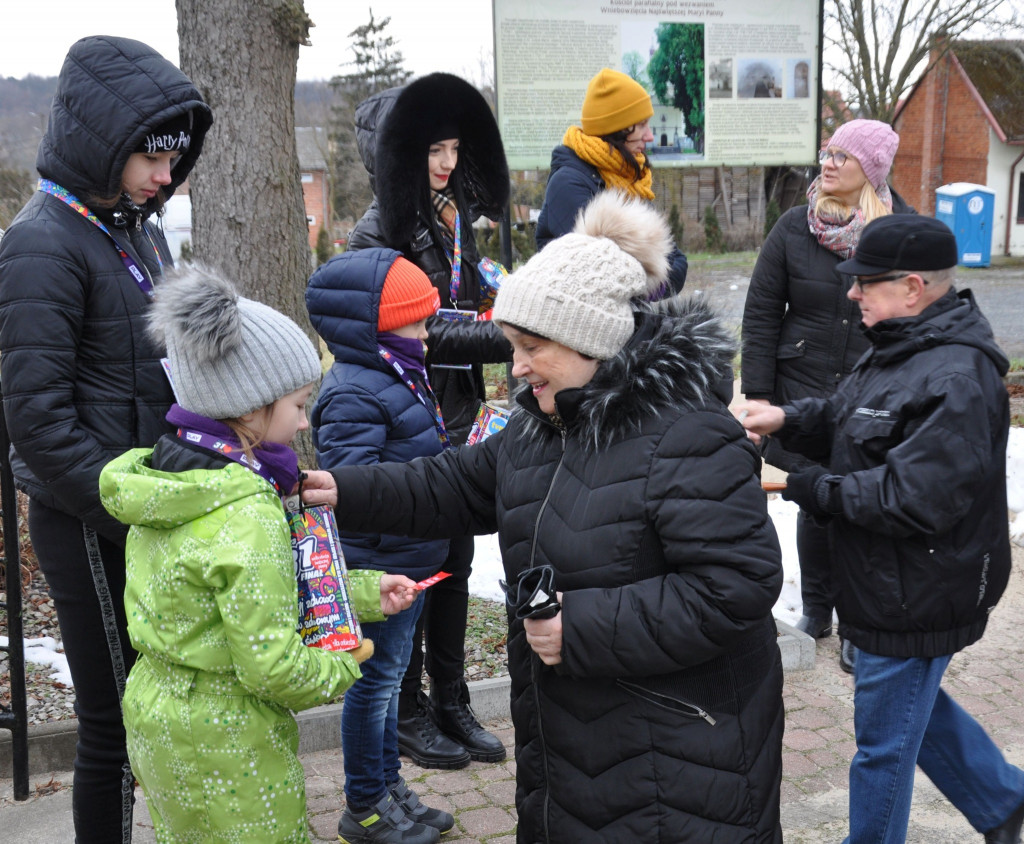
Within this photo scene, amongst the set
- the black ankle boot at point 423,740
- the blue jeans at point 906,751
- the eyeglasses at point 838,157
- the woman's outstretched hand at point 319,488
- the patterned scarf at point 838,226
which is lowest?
the black ankle boot at point 423,740

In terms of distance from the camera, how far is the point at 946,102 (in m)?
35.4

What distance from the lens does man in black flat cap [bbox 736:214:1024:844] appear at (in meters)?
2.74

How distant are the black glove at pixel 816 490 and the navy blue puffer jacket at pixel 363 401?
1138mm

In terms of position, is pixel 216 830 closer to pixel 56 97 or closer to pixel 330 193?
pixel 56 97

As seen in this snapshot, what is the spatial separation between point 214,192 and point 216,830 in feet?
12.2

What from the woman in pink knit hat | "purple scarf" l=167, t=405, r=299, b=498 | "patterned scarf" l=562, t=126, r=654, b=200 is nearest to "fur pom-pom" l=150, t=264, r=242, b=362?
"purple scarf" l=167, t=405, r=299, b=498

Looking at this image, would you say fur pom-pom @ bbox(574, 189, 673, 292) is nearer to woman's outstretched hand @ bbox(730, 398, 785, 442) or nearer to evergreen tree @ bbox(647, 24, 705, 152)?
woman's outstretched hand @ bbox(730, 398, 785, 442)

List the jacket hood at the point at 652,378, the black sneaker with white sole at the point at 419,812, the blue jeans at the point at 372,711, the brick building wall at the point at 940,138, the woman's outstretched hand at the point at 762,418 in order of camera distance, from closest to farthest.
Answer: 1. the jacket hood at the point at 652,378
2. the woman's outstretched hand at the point at 762,418
3. the blue jeans at the point at 372,711
4. the black sneaker with white sole at the point at 419,812
5. the brick building wall at the point at 940,138

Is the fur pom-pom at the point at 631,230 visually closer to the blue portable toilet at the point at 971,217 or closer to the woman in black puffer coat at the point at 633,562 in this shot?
the woman in black puffer coat at the point at 633,562

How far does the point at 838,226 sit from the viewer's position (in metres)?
4.52

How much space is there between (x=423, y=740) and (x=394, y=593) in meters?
1.53

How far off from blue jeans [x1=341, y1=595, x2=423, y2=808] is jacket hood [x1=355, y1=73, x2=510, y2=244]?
Result: 1403mm

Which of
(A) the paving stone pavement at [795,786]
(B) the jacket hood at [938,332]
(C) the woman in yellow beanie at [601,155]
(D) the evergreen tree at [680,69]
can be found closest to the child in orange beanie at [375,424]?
(A) the paving stone pavement at [795,786]

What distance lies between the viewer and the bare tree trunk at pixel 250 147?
5082mm
